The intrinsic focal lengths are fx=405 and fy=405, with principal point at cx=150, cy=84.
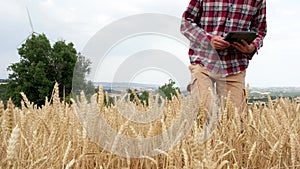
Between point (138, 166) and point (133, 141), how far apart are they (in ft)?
0.23

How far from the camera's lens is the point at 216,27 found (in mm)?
2285

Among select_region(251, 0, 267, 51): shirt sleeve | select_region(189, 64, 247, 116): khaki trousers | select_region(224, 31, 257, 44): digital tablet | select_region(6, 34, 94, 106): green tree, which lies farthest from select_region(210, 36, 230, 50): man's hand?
select_region(6, 34, 94, 106): green tree

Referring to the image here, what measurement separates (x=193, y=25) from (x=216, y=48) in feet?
0.72

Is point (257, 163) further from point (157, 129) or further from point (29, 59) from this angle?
point (29, 59)

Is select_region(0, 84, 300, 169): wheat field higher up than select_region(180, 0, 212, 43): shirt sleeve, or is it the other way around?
select_region(180, 0, 212, 43): shirt sleeve

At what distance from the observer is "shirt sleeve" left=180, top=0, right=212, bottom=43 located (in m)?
2.17

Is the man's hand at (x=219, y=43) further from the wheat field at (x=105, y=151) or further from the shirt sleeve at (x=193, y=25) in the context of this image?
the wheat field at (x=105, y=151)

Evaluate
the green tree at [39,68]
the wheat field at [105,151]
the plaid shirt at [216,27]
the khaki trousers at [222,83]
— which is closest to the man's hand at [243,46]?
the plaid shirt at [216,27]

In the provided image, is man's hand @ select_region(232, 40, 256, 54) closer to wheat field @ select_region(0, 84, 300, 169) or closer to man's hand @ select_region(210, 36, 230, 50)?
man's hand @ select_region(210, 36, 230, 50)

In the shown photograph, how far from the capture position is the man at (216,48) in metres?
2.19

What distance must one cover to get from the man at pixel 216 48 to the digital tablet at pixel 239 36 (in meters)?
0.07

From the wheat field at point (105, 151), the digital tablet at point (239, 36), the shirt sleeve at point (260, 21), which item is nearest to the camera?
the wheat field at point (105, 151)

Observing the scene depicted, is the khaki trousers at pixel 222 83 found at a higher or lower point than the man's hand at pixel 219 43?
lower

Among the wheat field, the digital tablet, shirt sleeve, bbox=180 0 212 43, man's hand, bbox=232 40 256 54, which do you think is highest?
shirt sleeve, bbox=180 0 212 43
